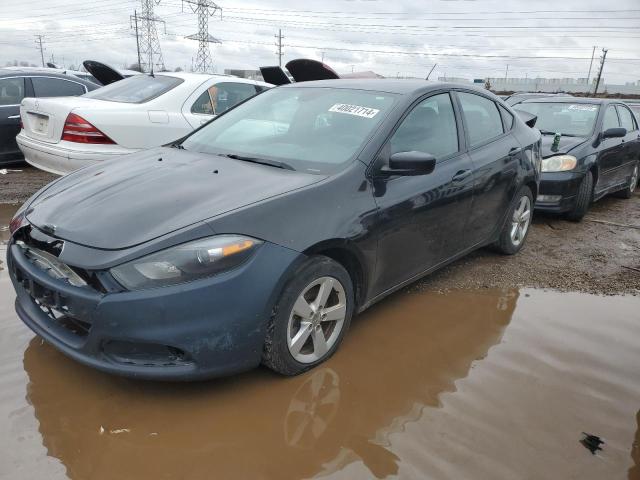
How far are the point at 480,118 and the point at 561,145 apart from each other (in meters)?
2.71

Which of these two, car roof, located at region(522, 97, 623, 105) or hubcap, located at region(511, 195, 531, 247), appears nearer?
hubcap, located at region(511, 195, 531, 247)

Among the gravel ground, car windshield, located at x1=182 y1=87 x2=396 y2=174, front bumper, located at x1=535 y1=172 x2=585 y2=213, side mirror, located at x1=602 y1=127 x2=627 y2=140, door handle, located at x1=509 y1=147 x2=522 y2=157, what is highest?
car windshield, located at x1=182 y1=87 x2=396 y2=174

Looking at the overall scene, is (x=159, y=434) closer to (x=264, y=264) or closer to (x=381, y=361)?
(x=264, y=264)

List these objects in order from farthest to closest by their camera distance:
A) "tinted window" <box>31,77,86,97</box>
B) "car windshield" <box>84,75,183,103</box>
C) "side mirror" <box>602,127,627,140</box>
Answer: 1. "tinted window" <box>31,77,86,97</box>
2. "side mirror" <box>602,127,627,140</box>
3. "car windshield" <box>84,75,183,103</box>

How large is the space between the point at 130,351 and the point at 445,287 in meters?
2.59

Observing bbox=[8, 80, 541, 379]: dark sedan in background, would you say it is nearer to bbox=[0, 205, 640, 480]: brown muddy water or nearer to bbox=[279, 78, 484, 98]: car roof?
bbox=[279, 78, 484, 98]: car roof

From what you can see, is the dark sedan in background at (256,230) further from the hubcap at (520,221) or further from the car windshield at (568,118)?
the car windshield at (568,118)

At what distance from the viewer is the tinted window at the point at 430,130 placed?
3.29 meters

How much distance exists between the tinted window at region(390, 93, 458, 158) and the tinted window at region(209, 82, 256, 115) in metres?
3.09

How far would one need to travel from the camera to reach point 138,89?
594cm

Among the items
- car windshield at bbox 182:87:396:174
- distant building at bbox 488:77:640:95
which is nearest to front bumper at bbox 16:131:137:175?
car windshield at bbox 182:87:396:174

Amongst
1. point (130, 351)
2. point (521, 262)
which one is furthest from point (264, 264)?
point (521, 262)

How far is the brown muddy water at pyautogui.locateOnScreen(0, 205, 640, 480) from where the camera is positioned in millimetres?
2156

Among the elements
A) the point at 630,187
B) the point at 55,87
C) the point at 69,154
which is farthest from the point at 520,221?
the point at 55,87
